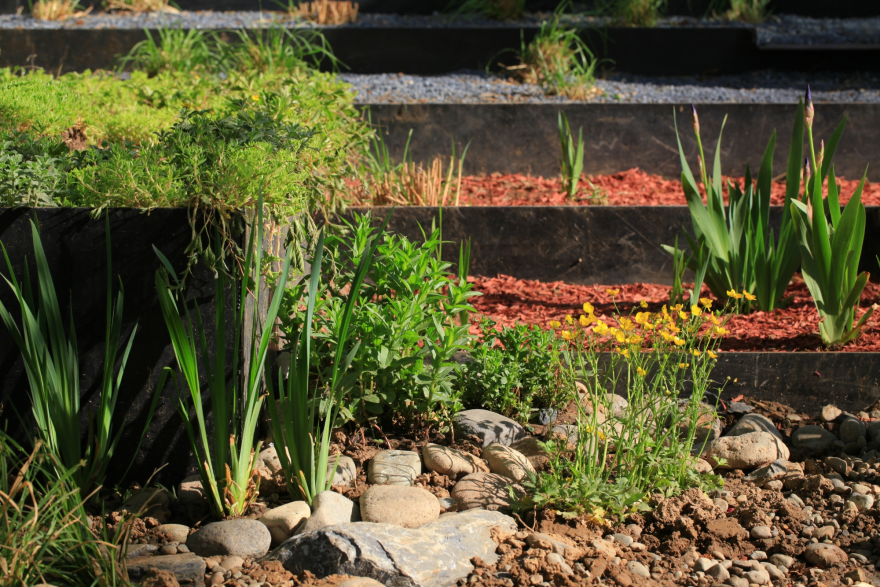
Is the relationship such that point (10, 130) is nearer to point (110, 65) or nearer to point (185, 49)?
point (185, 49)

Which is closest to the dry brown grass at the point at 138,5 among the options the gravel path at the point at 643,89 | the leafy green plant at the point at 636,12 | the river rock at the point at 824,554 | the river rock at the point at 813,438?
the gravel path at the point at 643,89

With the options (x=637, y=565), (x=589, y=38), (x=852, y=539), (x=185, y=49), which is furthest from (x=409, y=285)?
(x=589, y=38)

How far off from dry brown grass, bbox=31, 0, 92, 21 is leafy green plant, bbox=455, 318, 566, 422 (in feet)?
24.2

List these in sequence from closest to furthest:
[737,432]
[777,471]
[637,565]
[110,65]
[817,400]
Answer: [637,565], [777,471], [737,432], [817,400], [110,65]

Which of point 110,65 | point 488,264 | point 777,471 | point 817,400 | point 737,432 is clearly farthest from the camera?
point 110,65

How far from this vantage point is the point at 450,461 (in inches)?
90.0

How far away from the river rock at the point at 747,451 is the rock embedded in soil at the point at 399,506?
3.30ft

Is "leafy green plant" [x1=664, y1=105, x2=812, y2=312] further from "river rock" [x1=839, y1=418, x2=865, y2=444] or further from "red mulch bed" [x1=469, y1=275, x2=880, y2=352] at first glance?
"river rock" [x1=839, y1=418, x2=865, y2=444]

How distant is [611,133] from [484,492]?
401 cm

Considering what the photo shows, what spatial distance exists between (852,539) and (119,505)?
213 centimetres

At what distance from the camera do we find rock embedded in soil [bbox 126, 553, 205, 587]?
1.76 m

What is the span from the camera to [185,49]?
6027 millimetres

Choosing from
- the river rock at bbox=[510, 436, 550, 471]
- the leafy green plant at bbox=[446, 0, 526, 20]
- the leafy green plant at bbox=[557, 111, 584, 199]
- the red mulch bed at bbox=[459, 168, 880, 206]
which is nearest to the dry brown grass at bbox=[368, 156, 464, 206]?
the red mulch bed at bbox=[459, 168, 880, 206]

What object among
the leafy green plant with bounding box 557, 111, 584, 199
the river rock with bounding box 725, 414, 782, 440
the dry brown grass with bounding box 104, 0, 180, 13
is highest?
the dry brown grass with bounding box 104, 0, 180, 13
